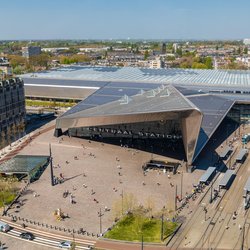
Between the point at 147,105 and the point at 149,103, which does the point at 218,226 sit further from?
the point at 149,103

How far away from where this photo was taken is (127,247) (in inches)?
1328

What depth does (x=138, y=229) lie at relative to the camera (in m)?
36.2

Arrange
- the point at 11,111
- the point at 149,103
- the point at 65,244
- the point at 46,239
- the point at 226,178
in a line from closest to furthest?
the point at 65,244, the point at 46,239, the point at 226,178, the point at 149,103, the point at 11,111

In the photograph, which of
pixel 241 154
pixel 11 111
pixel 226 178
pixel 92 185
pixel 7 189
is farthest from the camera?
pixel 11 111

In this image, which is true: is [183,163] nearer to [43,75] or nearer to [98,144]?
[98,144]

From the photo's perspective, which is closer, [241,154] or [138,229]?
[138,229]

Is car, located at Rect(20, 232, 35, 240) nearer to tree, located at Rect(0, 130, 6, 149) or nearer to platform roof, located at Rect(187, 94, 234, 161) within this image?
platform roof, located at Rect(187, 94, 234, 161)

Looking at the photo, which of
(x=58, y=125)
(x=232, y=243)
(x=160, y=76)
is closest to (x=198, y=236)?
(x=232, y=243)

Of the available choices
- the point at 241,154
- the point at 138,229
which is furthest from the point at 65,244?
the point at 241,154

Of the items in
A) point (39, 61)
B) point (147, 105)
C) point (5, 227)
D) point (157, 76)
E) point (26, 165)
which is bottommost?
point (5, 227)

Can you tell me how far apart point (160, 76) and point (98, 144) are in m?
48.5

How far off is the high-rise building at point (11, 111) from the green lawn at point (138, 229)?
3426 cm

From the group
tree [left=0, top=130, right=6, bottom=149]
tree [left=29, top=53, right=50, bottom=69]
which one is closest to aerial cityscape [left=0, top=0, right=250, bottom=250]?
tree [left=0, top=130, right=6, bottom=149]

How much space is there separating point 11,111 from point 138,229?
43.4m
